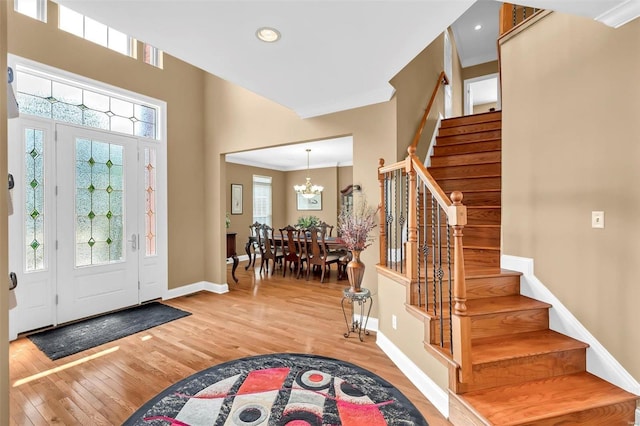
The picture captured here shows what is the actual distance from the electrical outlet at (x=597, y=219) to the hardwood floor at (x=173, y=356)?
1747 millimetres

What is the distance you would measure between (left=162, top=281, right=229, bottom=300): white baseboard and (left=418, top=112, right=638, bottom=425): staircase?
3733 millimetres

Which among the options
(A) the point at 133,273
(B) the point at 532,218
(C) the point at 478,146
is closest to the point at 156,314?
(A) the point at 133,273

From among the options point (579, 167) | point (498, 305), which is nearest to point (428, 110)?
point (579, 167)

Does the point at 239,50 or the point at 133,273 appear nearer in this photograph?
the point at 239,50

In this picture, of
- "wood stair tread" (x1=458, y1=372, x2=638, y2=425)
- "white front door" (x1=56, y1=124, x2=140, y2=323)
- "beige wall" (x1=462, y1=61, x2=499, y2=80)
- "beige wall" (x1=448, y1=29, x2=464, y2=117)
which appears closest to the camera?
"wood stair tread" (x1=458, y1=372, x2=638, y2=425)

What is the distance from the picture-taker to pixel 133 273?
173 inches

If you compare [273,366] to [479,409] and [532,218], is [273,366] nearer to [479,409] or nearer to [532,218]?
[479,409]

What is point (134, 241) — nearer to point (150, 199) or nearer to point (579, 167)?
point (150, 199)

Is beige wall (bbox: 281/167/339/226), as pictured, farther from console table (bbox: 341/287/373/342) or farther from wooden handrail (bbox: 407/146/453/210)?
wooden handrail (bbox: 407/146/453/210)

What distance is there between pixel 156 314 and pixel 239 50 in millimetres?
3498

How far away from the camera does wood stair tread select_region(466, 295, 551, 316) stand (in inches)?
92.8

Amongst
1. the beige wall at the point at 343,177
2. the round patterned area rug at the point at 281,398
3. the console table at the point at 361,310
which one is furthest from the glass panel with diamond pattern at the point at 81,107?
the beige wall at the point at 343,177

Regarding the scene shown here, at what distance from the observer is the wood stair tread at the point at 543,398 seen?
1.74 metres

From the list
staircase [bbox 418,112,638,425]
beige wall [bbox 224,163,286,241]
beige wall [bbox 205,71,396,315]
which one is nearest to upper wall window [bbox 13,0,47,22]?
beige wall [bbox 205,71,396,315]
